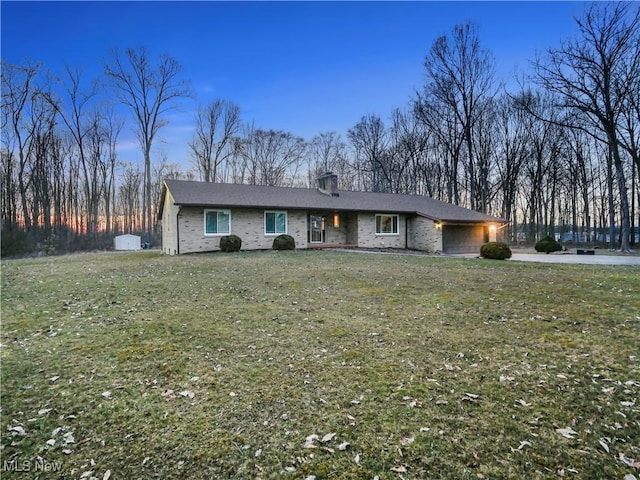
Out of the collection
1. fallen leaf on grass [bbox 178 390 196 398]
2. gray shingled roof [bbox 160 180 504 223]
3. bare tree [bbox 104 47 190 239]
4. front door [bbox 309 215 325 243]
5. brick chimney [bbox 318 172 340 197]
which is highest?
bare tree [bbox 104 47 190 239]

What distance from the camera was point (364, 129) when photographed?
34625 millimetres

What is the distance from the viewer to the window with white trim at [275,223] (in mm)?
18553

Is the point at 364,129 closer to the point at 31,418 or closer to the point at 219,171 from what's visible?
the point at 219,171

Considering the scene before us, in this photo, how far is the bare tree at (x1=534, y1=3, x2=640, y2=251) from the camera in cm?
1852

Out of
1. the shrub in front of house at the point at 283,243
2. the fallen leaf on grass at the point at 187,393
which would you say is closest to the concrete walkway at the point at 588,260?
the shrub in front of house at the point at 283,243

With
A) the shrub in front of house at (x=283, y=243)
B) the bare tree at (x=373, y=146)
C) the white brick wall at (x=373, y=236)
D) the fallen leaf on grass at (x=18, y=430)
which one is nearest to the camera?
the fallen leaf on grass at (x=18, y=430)

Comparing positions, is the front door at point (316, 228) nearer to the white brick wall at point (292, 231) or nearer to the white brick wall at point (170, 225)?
the white brick wall at point (292, 231)

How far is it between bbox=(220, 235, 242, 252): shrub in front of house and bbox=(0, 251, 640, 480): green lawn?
953 centimetres

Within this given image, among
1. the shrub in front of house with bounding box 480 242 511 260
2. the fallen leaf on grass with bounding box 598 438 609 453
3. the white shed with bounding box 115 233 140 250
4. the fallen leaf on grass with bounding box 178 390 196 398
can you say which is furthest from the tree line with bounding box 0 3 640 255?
the fallen leaf on grass with bounding box 178 390 196 398

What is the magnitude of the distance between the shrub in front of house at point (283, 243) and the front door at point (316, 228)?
103 inches

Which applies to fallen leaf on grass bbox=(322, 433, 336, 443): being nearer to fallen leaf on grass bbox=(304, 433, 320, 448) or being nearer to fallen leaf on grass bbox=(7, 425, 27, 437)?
fallen leaf on grass bbox=(304, 433, 320, 448)

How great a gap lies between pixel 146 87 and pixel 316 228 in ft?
70.7

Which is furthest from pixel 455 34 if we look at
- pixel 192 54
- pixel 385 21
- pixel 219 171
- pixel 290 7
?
pixel 219 171

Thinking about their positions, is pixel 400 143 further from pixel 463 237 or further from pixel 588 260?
pixel 588 260
